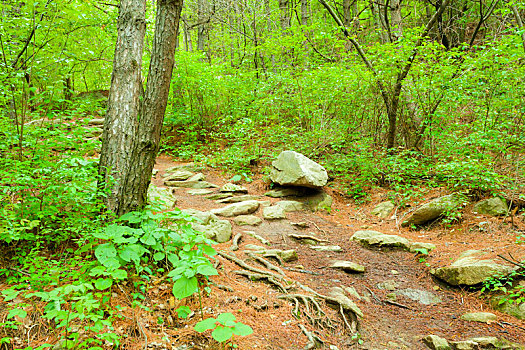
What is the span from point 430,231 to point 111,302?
5666 millimetres

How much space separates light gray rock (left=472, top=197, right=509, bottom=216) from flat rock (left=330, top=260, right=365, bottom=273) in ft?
9.38

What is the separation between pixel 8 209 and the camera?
2.82 m

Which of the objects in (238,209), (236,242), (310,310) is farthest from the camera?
(238,209)

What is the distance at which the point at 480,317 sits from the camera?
3268 mm

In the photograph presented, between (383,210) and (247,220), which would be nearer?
(247,220)

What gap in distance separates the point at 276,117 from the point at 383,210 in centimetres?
483

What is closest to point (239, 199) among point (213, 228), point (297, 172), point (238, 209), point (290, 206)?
point (238, 209)

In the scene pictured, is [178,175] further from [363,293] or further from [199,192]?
[363,293]

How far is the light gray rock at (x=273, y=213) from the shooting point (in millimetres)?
6051

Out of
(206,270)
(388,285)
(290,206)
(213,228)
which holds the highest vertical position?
(206,270)

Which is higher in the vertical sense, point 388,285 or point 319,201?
point 319,201

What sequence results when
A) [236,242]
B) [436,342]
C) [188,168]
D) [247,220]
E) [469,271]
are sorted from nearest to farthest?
[436,342] → [469,271] → [236,242] → [247,220] → [188,168]

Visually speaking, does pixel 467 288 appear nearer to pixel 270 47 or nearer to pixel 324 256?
pixel 324 256

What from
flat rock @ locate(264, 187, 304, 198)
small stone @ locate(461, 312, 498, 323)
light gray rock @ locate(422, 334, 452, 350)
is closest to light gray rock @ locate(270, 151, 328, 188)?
flat rock @ locate(264, 187, 304, 198)
